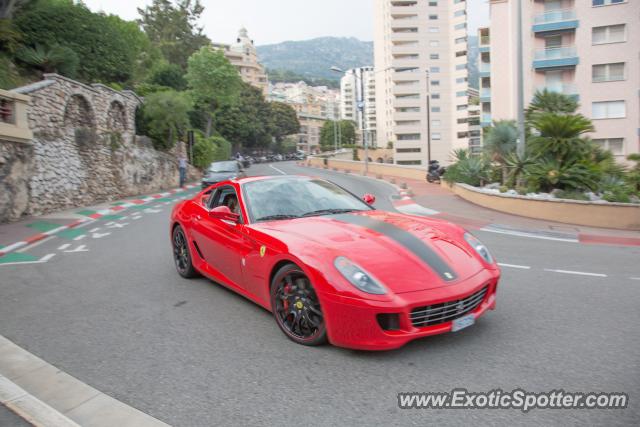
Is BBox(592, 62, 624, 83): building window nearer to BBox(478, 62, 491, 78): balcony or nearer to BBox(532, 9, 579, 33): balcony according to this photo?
BBox(532, 9, 579, 33): balcony

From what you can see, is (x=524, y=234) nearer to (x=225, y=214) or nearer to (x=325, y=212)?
(x=325, y=212)

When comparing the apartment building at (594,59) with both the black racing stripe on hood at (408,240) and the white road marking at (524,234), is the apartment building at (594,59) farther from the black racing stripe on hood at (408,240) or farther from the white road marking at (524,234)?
the black racing stripe on hood at (408,240)

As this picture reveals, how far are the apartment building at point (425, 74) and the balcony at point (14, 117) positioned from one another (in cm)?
8440

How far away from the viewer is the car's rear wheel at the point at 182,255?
6.23m

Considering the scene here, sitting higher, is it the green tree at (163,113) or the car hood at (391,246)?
the green tree at (163,113)

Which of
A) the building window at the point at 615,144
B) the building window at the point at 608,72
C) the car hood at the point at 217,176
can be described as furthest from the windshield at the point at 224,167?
the building window at the point at 608,72

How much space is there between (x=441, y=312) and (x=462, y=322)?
0.72ft

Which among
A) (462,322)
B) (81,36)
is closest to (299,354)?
(462,322)

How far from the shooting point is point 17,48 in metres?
17.8

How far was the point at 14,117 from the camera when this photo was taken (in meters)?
13.4

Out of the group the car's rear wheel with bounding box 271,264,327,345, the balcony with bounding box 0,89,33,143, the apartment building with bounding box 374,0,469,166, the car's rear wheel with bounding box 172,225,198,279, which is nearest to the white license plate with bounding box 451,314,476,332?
the car's rear wheel with bounding box 271,264,327,345

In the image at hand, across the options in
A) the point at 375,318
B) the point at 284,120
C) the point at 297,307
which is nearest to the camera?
the point at 375,318

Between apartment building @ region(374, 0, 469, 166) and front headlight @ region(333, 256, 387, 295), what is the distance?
9230cm

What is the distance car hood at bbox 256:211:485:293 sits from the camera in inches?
146
